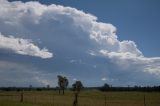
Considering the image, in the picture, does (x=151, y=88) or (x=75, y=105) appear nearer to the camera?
(x=75, y=105)

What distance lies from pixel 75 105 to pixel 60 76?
116m

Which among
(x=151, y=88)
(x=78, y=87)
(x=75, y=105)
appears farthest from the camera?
(x=151, y=88)

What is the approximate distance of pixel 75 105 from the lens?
3338 centimetres

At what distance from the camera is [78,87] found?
147 metres

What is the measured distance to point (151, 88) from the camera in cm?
15762

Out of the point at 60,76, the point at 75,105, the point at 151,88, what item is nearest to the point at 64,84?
the point at 60,76

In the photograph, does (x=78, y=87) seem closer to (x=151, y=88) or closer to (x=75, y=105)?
(x=151, y=88)

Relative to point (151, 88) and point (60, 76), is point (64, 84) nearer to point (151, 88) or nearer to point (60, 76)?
point (60, 76)

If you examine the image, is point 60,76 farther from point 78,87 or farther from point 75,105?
point 75,105

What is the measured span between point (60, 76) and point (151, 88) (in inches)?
1787

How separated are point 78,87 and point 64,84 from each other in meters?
6.55

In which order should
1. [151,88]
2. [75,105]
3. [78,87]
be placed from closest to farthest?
[75,105], [78,87], [151,88]

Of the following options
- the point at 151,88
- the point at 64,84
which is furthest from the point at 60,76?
the point at 151,88

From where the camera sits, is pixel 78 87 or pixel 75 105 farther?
pixel 78 87
